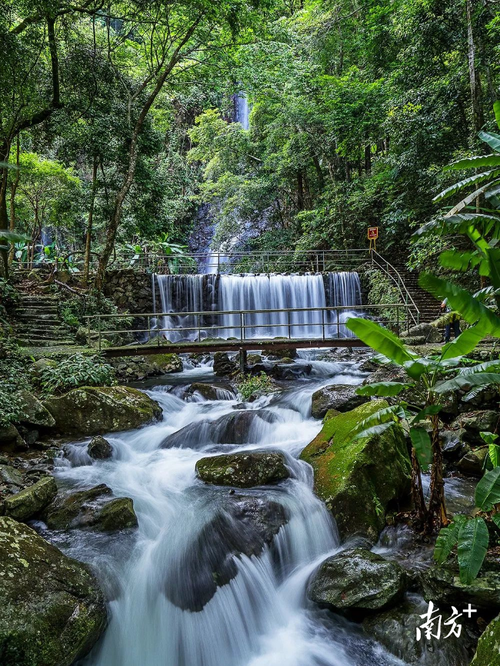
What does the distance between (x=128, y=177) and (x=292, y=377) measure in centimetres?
817

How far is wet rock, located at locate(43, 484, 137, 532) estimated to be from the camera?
14.7ft

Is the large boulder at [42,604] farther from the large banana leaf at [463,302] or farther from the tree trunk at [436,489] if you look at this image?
the large banana leaf at [463,302]

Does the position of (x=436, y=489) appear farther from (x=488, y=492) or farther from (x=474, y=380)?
(x=474, y=380)

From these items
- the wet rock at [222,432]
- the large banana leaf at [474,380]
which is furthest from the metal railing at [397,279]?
the large banana leaf at [474,380]

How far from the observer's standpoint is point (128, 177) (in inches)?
499

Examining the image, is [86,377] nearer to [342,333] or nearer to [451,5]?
[342,333]

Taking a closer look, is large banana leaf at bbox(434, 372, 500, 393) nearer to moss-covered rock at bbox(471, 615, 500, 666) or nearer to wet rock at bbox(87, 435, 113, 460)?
moss-covered rock at bbox(471, 615, 500, 666)

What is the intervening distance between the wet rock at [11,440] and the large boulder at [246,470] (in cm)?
288

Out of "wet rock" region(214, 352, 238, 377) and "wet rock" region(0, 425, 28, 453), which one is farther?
"wet rock" region(214, 352, 238, 377)

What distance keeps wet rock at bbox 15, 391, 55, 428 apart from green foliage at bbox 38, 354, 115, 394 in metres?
1.21


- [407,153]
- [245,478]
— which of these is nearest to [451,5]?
[407,153]

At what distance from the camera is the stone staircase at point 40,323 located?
11.3 m

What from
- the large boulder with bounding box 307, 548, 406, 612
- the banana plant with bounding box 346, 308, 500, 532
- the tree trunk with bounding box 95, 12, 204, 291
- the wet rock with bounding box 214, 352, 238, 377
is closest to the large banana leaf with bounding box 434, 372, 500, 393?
the banana plant with bounding box 346, 308, 500, 532

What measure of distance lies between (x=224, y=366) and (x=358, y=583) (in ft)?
29.9
